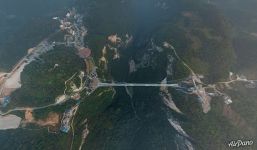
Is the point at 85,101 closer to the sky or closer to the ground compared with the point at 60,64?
closer to the ground

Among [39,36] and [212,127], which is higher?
[39,36]

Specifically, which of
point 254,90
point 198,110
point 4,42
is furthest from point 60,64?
point 254,90

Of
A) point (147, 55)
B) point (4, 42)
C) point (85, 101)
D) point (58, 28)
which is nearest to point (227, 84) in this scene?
point (147, 55)

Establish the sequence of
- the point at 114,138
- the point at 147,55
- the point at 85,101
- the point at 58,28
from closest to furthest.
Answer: the point at 114,138
the point at 85,101
the point at 147,55
the point at 58,28

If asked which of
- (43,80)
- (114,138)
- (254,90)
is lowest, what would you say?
(114,138)

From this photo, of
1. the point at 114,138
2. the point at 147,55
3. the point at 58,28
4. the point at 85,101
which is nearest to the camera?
the point at 114,138

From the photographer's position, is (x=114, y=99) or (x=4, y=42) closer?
(x=114, y=99)

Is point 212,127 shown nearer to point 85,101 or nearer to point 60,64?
point 85,101

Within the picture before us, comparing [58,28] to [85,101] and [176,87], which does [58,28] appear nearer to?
[85,101]

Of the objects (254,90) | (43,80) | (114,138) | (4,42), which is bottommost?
(114,138)
